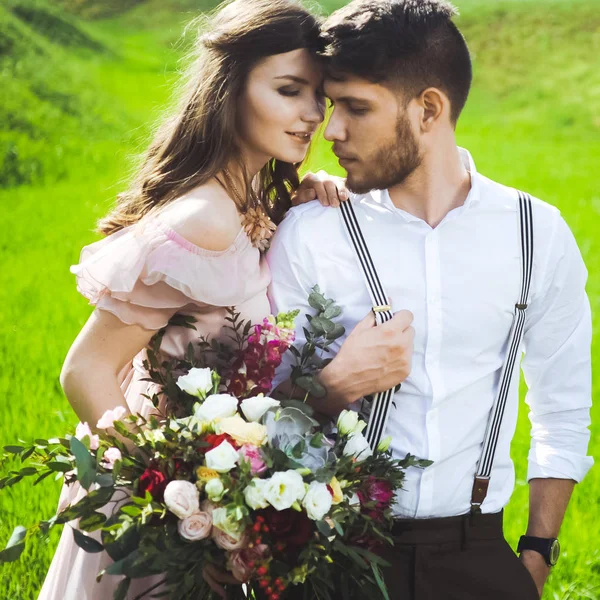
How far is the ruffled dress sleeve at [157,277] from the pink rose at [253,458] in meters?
0.55

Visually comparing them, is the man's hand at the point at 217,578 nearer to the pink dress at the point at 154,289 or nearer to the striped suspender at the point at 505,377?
the pink dress at the point at 154,289

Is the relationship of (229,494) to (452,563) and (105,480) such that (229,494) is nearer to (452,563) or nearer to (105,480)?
(105,480)

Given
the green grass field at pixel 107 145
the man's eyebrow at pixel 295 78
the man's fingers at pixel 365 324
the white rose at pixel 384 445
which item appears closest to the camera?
the white rose at pixel 384 445

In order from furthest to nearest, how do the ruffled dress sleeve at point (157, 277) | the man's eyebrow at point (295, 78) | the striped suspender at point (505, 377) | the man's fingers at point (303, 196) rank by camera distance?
the man's fingers at point (303, 196), the man's eyebrow at point (295, 78), the striped suspender at point (505, 377), the ruffled dress sleeve at point (157, 277)

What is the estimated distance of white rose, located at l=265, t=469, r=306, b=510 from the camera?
6.99 ft

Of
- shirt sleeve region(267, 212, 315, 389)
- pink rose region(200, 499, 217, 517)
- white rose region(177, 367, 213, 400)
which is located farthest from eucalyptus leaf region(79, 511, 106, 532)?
shirt sleeve region(267, 212, 315, 389)

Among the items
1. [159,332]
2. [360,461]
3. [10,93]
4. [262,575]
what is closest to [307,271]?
[159,332]

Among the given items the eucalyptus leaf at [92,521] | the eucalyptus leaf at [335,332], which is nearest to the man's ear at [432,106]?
the eucalyptus leaf at [335,332]

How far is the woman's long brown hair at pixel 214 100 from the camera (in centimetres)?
288

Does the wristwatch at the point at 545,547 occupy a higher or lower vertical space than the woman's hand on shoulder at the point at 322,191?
lower

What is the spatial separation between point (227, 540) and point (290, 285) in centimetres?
89

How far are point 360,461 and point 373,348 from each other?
36 centimetres

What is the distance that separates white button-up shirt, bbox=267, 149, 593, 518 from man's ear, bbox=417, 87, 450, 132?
22 centimetres

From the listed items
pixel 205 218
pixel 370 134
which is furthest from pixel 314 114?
pixel 205 218
